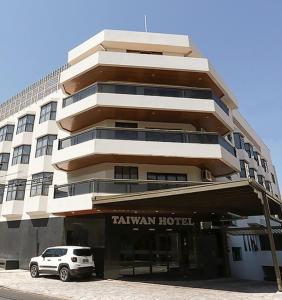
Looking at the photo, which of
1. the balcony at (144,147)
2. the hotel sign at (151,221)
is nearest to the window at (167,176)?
the balcony at (144,147)

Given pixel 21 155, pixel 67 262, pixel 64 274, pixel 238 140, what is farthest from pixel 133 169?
pixel 238 140

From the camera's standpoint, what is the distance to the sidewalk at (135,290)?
15352 millimetres

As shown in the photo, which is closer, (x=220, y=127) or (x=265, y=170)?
(x=220, y=127)

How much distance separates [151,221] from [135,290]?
676cm

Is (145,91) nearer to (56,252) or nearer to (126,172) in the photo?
(126,172)

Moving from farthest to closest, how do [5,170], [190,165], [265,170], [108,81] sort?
[265,170] → [5,170] → [108,81] → [190,165]

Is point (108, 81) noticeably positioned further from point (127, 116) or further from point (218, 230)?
point (218, 230)

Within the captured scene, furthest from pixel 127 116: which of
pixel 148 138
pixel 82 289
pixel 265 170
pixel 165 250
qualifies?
pixel 265 170

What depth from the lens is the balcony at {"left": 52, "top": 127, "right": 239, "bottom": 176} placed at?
24406 mm

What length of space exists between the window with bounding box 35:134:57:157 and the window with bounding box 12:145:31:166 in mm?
1791

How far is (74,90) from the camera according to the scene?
31.0 metres

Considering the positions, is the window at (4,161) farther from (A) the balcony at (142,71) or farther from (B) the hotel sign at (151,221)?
(B) the hotel sign at (151,221)

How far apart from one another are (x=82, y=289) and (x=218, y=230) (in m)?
12.2

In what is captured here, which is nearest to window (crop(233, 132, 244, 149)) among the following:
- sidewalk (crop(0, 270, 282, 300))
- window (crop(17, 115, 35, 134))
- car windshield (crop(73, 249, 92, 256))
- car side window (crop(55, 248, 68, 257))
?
sidewalk (crop(0, 270, 282, 300))
